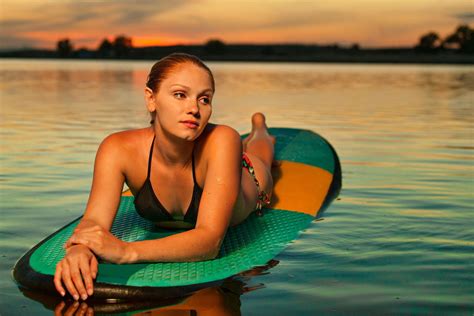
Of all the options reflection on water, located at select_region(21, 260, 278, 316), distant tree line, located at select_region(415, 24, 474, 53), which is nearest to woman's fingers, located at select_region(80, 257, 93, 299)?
reflection on water, located at select_region(21, 260, 278, 316)

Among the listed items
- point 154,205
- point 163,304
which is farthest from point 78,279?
point 154,205

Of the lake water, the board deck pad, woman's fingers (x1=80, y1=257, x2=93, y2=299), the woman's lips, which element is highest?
the woman's lips

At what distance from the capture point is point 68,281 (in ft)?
11.8

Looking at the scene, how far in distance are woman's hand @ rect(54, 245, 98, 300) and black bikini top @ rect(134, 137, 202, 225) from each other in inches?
30.3

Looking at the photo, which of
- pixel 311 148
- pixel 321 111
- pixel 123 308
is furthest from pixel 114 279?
pixel 321 111

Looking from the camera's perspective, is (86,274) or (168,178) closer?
(86,274)

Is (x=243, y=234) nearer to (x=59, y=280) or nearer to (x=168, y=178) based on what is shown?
(x=168, y=178)

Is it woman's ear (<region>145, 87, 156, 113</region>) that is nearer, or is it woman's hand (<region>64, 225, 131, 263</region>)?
woman's hand (<region>64, 225, 131, 263</region>)

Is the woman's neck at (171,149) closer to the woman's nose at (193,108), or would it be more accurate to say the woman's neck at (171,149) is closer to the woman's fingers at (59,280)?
the woman's nose at (193,108)

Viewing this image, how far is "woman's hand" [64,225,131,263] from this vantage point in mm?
3564

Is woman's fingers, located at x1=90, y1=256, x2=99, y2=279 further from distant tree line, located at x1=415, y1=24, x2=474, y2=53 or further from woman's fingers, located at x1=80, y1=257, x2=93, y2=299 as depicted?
distant tree line, located at x1=415, y1=24, x2=474, y2=53

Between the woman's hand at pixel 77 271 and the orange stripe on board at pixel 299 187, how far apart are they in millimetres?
2346

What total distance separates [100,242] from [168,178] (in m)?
0.77

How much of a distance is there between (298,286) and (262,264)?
0.34 meters
